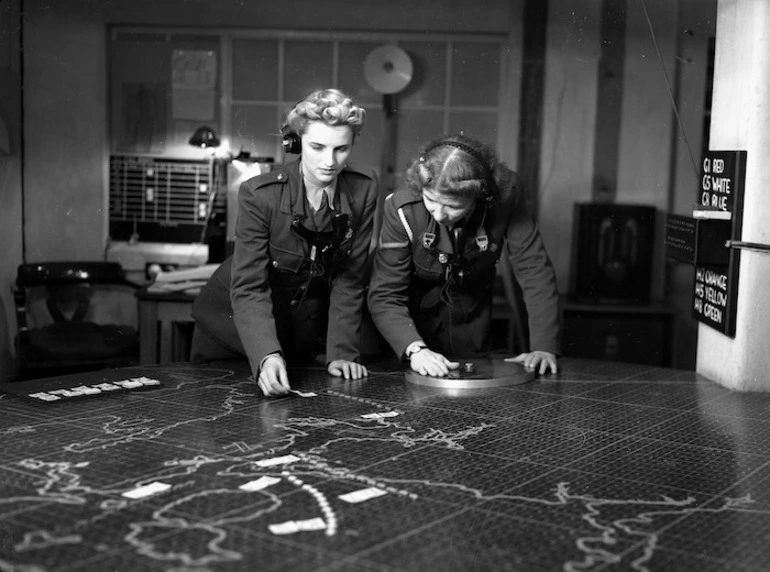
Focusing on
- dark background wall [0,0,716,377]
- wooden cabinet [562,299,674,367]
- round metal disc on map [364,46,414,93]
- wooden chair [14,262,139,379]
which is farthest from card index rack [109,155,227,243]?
wooden cabinet [562,299,674,367]

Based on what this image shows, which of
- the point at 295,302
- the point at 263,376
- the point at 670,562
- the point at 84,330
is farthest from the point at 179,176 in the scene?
the point at 670,562

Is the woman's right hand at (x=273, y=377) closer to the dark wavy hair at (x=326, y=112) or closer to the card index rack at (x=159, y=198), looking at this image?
the dark wavy hair at (x=326, y=112)

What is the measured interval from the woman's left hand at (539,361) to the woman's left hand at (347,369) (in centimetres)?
51

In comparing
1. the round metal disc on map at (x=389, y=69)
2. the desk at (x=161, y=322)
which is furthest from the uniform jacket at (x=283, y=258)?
the round metal disc on map at (x=389, y=69)

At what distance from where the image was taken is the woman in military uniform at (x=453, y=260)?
3055mm

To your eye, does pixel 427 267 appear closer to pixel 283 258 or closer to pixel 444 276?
pixel 444 276

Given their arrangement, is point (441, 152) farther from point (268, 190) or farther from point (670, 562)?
point (670, 562)

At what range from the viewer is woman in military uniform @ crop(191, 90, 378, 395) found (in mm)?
2951

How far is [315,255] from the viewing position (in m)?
3.17

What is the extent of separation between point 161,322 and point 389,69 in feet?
7.31

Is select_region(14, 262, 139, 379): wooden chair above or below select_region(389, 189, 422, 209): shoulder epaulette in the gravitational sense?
below

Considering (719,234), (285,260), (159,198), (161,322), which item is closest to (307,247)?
(285,260)

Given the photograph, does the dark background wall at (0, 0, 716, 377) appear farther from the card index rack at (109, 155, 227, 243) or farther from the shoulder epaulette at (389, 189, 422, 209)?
the shoulder epaulette at (389, 189, 422, 209)

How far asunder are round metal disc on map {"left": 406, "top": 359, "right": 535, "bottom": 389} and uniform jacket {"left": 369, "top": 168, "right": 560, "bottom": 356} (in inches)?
7.2
